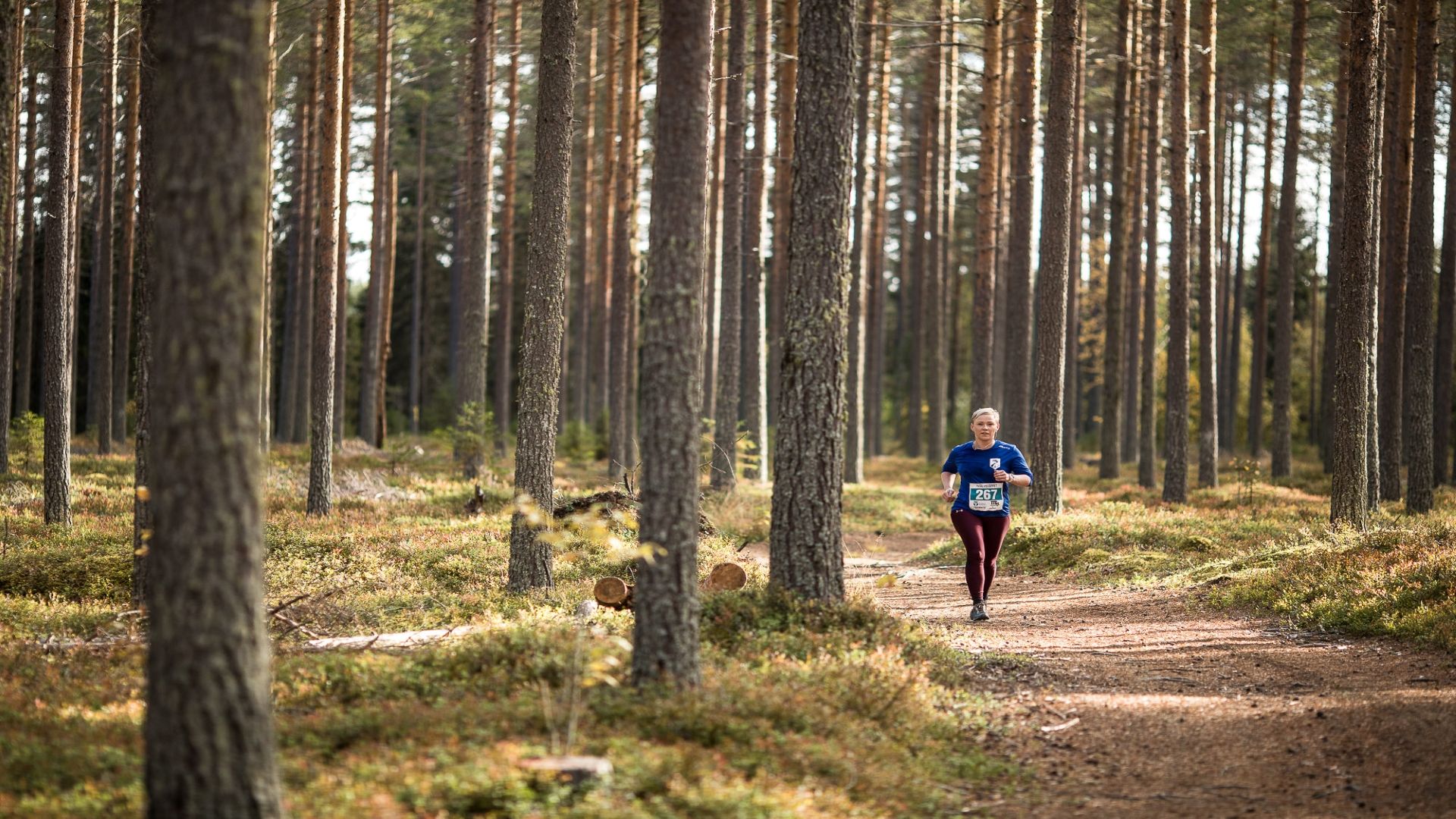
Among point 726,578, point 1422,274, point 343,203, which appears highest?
point 343,203

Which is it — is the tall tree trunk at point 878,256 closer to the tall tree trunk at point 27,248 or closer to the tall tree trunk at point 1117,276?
the tall tree trunk at point 1117,276

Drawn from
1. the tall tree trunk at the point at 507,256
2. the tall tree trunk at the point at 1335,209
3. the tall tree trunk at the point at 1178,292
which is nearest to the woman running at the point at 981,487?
the tall tree trunk at the point at 1178,292

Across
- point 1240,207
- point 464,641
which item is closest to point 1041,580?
point 464,641

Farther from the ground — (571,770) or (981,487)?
(981,487)

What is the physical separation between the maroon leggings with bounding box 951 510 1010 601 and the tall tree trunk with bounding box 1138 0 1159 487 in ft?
47.2

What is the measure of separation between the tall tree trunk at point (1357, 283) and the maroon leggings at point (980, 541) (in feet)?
19.6

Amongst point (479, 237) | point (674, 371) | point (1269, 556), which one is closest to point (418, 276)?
point (479, 237)

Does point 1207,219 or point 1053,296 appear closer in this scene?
point 1053,296

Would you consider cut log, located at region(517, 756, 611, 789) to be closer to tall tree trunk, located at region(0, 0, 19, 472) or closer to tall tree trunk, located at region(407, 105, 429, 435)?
tall tree trunk, located at region(0, 0, 19, 472)

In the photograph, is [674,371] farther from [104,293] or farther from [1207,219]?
[104,293]

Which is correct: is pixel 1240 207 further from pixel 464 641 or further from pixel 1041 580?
pixel 464 641

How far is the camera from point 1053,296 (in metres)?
17.6

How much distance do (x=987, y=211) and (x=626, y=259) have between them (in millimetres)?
8505

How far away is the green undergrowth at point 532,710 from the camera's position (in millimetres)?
4992
